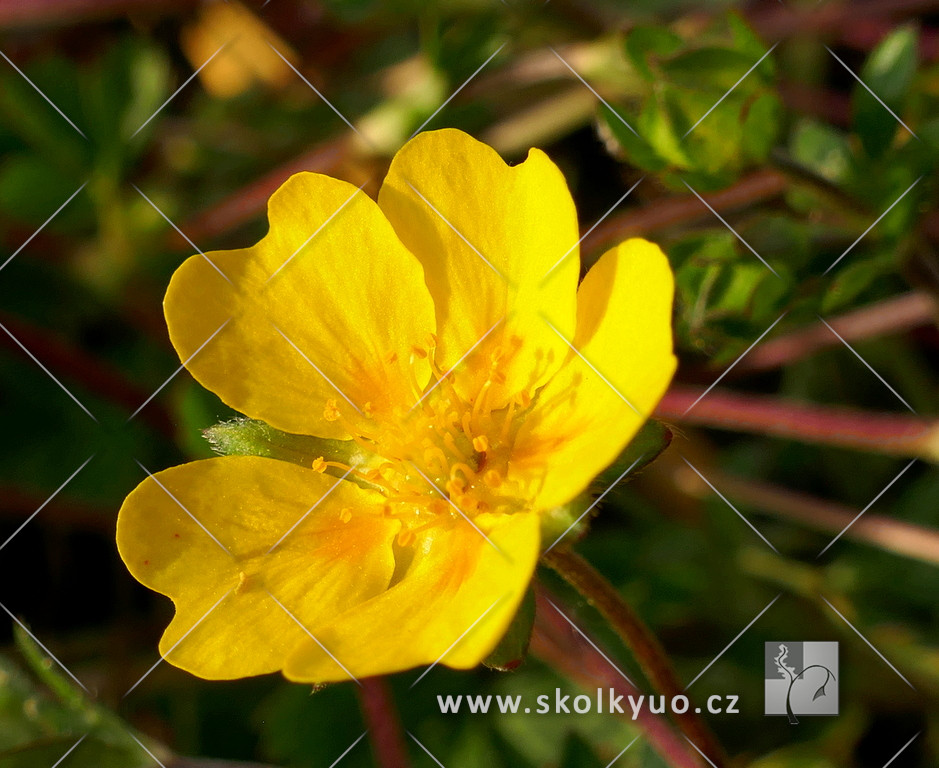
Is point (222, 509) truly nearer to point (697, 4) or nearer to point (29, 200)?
point (29, 200)

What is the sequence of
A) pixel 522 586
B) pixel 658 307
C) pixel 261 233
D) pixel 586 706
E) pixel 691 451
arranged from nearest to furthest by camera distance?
pixel 522 586
pixel 658 307
pixel 586 706
pixel 691 451
pixel 261 233

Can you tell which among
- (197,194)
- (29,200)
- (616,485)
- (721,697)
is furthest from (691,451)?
(29,200)

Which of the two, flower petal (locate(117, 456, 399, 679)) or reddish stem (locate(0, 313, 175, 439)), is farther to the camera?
reddish stem (locate(0, 313, 175, 439))

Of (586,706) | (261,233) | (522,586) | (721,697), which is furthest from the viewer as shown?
(261,233)

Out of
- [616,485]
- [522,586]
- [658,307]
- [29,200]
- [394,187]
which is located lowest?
[522,586]

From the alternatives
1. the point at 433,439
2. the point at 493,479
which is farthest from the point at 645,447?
the point at 433,439

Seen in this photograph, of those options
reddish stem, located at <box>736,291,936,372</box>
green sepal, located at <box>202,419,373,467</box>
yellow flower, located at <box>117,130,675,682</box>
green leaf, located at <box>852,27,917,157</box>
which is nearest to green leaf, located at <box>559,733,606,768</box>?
yellow flower, located at <box>117,130,675,682</box>

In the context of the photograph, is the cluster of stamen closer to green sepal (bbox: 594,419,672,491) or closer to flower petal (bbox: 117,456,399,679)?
flower petal (bbox: 117,456,399,679)
